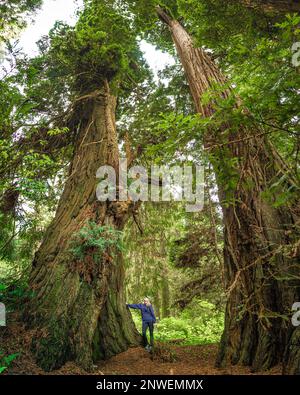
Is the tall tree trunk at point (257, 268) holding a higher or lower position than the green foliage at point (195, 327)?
higher

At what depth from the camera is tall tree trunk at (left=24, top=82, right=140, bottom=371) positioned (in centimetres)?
444

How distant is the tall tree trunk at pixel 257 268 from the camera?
3623mm

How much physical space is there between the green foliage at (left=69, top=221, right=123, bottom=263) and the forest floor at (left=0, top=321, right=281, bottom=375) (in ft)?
4.56

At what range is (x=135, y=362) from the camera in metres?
5.51

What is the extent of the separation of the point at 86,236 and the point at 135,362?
257 centimetres

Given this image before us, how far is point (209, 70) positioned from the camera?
6.71 meters

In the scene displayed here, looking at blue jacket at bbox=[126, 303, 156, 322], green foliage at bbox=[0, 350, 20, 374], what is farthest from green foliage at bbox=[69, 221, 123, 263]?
blue jacket at bbox=[126, 303, 156, 322]

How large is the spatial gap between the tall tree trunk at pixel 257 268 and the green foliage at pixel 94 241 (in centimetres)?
194

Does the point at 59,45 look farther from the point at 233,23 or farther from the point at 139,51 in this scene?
the point at 233,23

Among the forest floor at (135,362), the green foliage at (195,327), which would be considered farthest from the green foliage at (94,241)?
the green foliage at (195,327)

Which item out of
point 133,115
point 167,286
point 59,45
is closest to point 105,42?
point 59,45

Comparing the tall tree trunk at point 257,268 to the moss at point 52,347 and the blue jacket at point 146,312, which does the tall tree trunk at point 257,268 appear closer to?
the moss at point 52,347

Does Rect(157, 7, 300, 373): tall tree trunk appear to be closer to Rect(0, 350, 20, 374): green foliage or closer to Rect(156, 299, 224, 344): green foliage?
Rect(0, 350, 20, 374): green foliage
